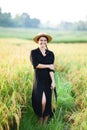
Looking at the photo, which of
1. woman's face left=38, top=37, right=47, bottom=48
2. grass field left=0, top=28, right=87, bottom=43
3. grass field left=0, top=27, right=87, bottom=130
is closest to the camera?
grass field left=0, top=27, right=87, bottom=130

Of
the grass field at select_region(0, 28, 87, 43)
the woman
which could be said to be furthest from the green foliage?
the woman

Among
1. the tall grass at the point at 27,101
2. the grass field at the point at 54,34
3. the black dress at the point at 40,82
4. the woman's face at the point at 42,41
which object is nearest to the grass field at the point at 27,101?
the tall grass at the point at 27,101

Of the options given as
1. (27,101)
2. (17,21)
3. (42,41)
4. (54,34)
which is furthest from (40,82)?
(54,34)

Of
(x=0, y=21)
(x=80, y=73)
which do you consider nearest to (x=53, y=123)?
(x=80, y=73)

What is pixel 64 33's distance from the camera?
16.3 meters

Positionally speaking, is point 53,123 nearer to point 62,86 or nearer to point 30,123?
point 30,123

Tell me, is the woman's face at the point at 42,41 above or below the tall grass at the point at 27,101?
above

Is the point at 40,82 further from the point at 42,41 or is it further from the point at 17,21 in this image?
the point at 17,21

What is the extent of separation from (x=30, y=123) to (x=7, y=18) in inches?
402

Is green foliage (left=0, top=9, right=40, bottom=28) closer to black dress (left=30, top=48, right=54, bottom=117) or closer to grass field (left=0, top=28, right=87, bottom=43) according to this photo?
grass field (left=0, top=28, right=87, bottom=43)

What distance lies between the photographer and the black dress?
4.83 metres

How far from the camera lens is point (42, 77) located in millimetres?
4859

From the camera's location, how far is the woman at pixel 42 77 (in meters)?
4.82

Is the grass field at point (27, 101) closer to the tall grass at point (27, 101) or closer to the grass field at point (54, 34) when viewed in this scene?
the tall grass at point (27, 101)
